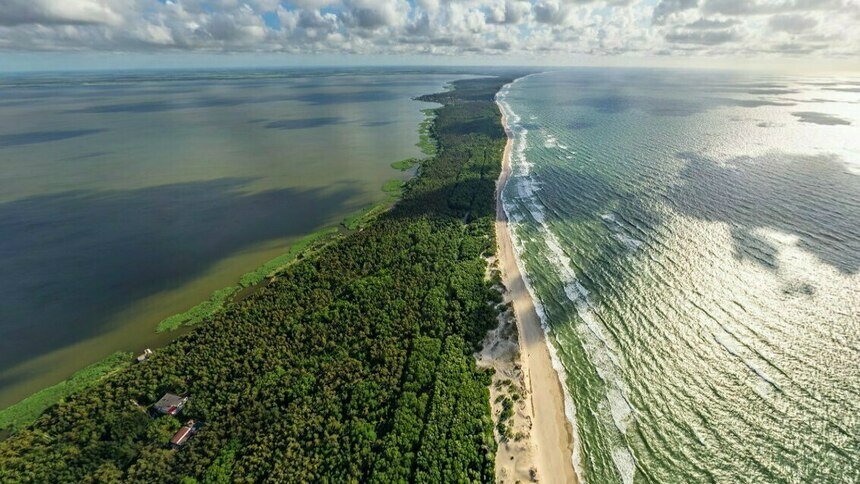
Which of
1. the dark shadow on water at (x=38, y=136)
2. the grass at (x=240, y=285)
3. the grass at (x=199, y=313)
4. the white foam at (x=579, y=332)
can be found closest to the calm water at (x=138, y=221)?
the grass at (x=199, y=313)

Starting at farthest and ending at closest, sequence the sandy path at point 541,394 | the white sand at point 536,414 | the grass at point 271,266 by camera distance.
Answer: the grass at point 271,266 → the sandy path at point 541,394 → the white sand at point 536,414

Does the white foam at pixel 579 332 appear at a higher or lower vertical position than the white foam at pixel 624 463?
higher

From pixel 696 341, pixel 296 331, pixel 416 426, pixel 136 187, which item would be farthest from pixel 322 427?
pixel 136 187

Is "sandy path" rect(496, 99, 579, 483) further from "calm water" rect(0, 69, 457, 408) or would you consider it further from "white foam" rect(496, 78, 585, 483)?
"calm water" rect(0, 69, 457, 408)

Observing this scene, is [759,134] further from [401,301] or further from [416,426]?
[416,426]

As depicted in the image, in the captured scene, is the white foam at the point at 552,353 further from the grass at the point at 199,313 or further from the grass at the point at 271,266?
the grass at the point at 199,313

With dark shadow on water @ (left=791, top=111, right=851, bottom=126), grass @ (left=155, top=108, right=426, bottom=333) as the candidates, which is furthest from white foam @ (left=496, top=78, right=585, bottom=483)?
dark shadow on water @ (left=791, top=111, right=851, bottom=126)

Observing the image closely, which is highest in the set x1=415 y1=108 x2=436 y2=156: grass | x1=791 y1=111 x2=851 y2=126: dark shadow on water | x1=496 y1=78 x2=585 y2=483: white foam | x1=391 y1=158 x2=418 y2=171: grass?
x1=791 y1=111 x2=851 y2=126: dark shadow on water
